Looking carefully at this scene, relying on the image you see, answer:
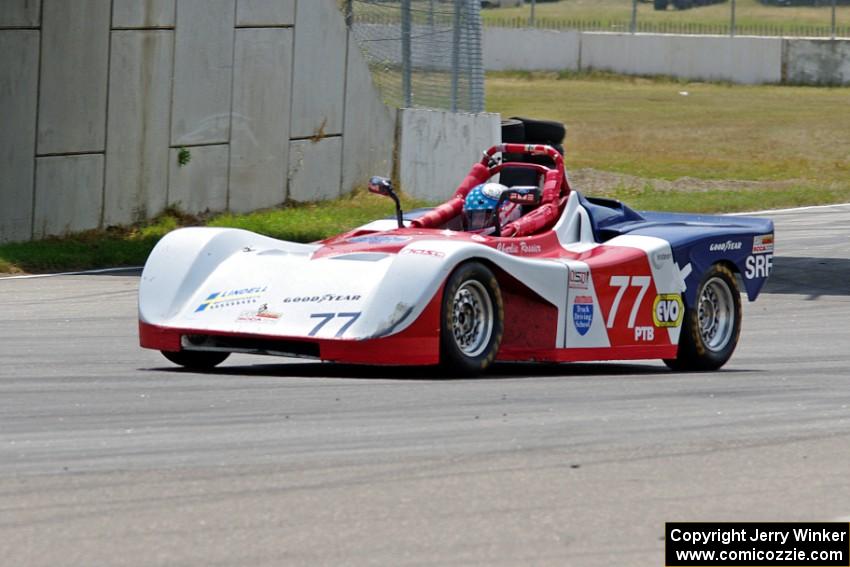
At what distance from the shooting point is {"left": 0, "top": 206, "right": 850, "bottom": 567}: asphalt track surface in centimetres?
553

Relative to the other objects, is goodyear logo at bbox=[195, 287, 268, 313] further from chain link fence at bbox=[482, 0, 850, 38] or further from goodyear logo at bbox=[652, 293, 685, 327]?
chain link fence at bbox=[482, 0, 850, 38]

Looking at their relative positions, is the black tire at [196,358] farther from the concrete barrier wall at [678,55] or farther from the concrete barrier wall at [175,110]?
the concrete barrier wall at [678,55]

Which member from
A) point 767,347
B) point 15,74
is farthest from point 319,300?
point 15,74

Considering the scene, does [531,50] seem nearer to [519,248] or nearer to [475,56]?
[475,56]

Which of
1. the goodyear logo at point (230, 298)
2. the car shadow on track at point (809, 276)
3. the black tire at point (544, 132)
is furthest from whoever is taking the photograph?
the black tire at point (544, 132)

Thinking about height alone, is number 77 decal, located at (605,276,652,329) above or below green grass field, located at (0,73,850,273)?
below

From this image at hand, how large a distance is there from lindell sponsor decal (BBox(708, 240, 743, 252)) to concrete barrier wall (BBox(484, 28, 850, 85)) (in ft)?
130

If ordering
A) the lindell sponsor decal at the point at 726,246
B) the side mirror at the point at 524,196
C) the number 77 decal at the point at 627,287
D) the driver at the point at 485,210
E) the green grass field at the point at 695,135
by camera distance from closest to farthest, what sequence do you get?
1. the number 77 decal at the point at 627,287
2. the side mirror at the point at 524,196
3. the driver at the point at 485,210
4. the lindell sponsor decal at the point at 726,246
5. the green grass field at the point at 695,135

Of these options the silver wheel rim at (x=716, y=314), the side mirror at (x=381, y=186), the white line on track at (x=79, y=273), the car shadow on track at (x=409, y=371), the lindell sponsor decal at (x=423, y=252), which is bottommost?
the car shadow on track at (x=409, y=371)

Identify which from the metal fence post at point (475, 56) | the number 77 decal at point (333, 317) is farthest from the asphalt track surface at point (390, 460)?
the metal fence post at point (475, 56)

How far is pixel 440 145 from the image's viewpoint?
24828 mm

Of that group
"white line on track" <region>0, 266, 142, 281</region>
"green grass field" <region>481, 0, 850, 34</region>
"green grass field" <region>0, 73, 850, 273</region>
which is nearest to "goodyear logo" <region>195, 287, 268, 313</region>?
"white line on track" <region>0, 266, 142, 281</region>

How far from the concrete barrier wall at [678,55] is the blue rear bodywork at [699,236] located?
39300mm

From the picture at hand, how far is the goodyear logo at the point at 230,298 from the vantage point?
952cm
